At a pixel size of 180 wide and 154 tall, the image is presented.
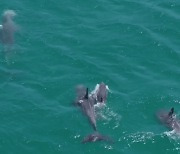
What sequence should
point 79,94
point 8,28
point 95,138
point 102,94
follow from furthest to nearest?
point 8,28, point 79,94, point 102,94, point 95,138

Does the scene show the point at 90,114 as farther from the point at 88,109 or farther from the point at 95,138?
the point at 95,138

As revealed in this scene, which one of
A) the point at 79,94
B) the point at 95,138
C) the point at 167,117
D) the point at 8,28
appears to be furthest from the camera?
the point at 8,28

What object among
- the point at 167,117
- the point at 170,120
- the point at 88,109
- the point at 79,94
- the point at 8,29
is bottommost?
the point at 170,120

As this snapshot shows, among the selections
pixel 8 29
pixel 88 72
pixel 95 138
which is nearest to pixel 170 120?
pixel 95 138

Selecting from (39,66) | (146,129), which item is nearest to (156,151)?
(146,129)

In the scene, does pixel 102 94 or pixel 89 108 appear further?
pixel 102 94

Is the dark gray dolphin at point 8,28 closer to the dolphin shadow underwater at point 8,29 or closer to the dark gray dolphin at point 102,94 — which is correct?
the dolphin shadow underwater at point 8,29

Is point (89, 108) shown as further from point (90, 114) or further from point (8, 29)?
point (8, 29)

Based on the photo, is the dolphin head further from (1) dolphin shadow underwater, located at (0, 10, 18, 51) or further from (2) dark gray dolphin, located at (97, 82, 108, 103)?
(1) dolphin shadow underwater, located at (0, 10, 18, 51)

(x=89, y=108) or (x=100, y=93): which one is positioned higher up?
(x=100, y=93)
